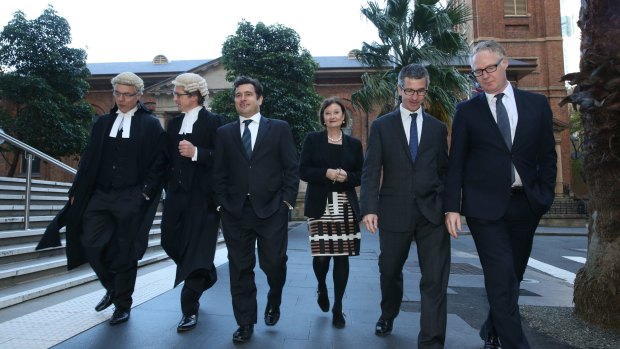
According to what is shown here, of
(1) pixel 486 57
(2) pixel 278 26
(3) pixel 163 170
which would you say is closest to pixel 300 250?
(3) pixel 163 170

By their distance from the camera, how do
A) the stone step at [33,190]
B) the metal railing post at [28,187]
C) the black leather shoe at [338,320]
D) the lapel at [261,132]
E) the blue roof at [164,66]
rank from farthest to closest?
the blue roof at [164,66] → the stone step at [33,190] → the metal railing post at [28,187] → the black leather shoe at [338,320] → the lapel at [261,132]

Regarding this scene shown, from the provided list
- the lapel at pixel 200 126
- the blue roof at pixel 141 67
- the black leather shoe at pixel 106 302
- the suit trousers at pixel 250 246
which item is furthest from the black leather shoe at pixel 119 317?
the blue roof at pixel 141 67

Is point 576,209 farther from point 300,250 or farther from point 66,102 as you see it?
point 66,102

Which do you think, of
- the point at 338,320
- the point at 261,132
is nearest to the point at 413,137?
the point at 261,132

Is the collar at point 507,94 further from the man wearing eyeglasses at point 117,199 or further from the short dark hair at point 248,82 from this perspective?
the man wearing eyeglasses at point 117,199

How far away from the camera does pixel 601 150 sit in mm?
3643

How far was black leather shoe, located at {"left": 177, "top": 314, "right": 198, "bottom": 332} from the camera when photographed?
3.35 metres

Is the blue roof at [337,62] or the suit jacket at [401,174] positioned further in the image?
the blue roof at [337,62]

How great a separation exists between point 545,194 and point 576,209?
24644mm

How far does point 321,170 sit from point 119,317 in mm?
2183

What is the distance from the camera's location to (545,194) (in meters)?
2.70

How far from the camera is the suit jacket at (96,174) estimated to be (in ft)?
12.3

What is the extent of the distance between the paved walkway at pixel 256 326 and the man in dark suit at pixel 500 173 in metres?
0.88

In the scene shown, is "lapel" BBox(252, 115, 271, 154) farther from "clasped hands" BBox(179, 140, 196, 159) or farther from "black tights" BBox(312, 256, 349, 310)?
"black tights" BBox(312, 256, 349, 310)
